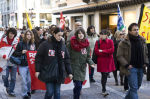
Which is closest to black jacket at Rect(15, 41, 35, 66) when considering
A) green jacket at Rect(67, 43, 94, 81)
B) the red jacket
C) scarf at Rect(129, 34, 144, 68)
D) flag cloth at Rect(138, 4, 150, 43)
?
green jacket at Rect(67, 43, 94, 81)

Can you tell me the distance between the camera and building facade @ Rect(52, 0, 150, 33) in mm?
18469

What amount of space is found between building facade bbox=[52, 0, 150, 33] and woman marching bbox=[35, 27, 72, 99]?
12.3 meters

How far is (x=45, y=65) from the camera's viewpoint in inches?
199

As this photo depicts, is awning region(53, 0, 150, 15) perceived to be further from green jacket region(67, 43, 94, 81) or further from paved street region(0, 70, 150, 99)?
green jacket region(67, 43, 94, 81)

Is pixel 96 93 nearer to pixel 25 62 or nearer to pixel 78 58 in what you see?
pixel 78 58

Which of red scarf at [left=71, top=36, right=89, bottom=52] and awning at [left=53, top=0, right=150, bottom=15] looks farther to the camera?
awning at [left=53, top=0, right=150, bottom=15]

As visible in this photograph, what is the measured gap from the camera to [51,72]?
5000 millimetres

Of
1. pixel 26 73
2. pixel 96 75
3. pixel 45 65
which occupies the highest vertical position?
pixel 45 65

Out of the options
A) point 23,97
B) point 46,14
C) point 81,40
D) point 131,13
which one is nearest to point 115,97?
point 81,40

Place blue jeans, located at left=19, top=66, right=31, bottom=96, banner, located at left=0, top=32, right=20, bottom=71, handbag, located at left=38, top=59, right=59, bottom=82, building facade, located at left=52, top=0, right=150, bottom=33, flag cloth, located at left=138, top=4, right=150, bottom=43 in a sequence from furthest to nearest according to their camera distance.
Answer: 1. building facade, located at left=52, top=0, right=150, bottom=33
2. flag cloth, located at left=138, top=4, right=150, bottom=43
3. banner, located at left=0, top=32, right=20, bottom=71
4. blue jeans, located at left=19, top=66, right=31, bottom=96
5. handbag, located at left=38, top=59, right=59, bottom=82

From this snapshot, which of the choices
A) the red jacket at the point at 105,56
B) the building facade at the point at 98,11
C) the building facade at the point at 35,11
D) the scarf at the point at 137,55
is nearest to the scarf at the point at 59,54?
the scarf at the point at 137,55

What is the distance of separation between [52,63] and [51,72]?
169 mm

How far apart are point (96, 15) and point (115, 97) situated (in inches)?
674

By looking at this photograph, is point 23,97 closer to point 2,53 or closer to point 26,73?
point 26,73
